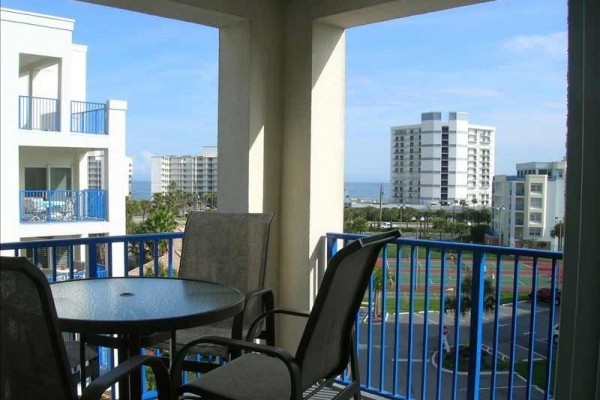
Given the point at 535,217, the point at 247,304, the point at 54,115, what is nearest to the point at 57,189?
the point at 54,115

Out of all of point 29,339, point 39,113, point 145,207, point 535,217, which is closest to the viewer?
point 29,339

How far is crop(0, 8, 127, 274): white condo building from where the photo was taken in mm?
15102

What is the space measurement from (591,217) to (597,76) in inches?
21.2

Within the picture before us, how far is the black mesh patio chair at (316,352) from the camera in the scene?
178cm

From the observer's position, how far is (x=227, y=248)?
10.4 ft

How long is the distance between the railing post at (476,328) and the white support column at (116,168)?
15588 mm

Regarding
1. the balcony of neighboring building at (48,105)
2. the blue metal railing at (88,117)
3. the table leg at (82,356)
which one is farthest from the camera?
the blue metal railing at (88,117)

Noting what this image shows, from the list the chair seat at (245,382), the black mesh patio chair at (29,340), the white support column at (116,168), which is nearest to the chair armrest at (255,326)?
the chair seat at (245,382)

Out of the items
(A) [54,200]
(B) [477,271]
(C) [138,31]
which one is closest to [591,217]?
(B) [477,271]

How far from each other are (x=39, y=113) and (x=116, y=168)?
9.50ft

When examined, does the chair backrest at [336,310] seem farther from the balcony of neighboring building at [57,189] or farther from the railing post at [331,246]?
the balcony of neighboring building at [57,189]

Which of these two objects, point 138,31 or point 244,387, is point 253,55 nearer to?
point 244,387

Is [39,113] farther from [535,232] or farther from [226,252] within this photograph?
[535,232]

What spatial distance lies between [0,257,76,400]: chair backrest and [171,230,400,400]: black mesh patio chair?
651mm
